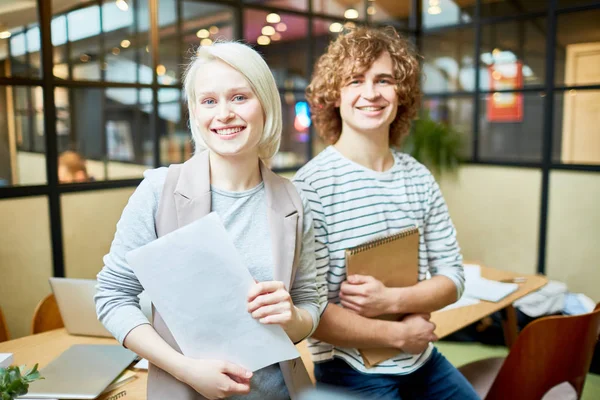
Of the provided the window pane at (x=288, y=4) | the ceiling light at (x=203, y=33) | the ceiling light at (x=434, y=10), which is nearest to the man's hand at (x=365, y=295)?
the ceiling light at (x=203, y=33)

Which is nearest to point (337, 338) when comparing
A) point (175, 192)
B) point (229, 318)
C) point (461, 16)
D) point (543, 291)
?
point (229, 318)

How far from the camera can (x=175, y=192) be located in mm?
988

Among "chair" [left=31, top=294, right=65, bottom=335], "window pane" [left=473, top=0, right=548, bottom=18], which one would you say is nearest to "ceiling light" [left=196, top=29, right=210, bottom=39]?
"chair" [left=31, top=294, right=65, bottom=335]

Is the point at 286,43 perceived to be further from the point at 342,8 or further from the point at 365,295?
the point at 365,295

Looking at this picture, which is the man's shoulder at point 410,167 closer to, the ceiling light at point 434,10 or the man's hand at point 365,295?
the man's hand at point 365,295

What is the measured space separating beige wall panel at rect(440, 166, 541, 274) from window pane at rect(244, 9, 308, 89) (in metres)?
1.78

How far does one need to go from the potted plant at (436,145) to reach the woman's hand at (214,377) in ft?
13.7

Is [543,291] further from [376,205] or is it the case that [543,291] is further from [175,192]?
[175,192]

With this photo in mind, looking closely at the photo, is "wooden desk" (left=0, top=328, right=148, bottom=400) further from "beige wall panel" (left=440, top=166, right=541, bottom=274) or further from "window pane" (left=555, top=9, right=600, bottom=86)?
"window pane" (left=555, top=9, right=600, bottom=86)

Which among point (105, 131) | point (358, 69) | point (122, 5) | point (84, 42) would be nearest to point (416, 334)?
point (358, 69)

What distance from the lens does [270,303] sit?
0.93m

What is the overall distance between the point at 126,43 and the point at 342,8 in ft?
6.97

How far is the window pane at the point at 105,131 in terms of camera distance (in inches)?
120

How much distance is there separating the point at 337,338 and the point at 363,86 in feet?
2.20
